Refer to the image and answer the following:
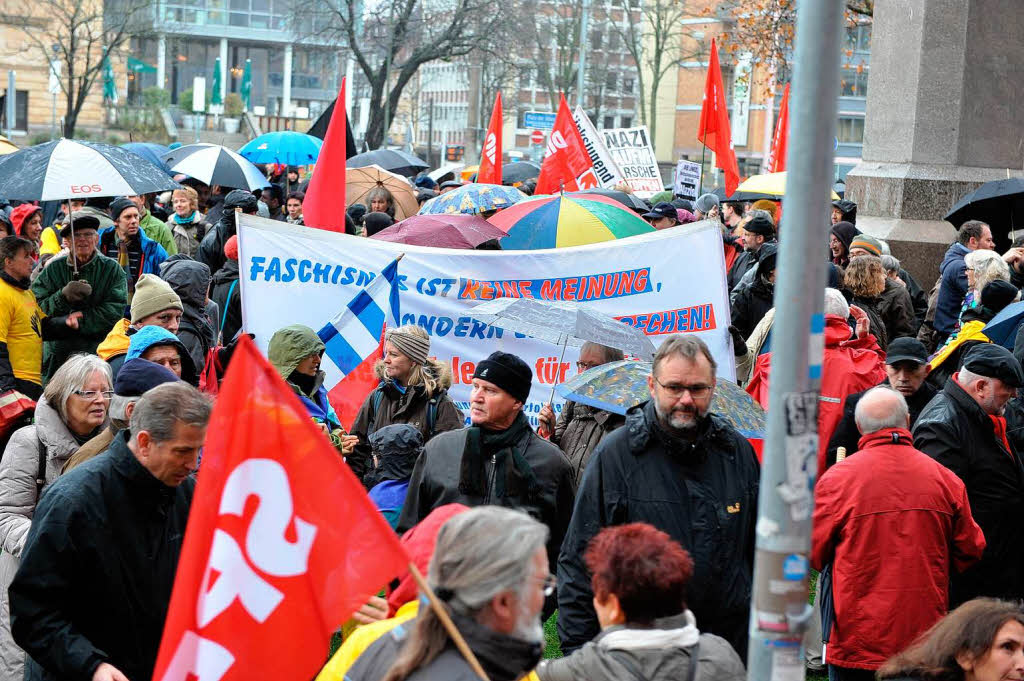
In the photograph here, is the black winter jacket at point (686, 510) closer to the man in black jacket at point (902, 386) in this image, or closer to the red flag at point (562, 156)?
the man in black jacket at point (902, 386)

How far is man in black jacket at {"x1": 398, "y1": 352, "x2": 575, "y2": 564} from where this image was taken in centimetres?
519

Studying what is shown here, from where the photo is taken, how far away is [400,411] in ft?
22.2

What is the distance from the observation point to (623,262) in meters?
8.11

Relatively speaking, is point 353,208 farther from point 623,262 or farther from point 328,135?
point 623,262

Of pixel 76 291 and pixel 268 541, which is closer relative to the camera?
pixel 268 541

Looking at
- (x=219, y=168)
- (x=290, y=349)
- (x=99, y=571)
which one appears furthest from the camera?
(x=219, y=168)

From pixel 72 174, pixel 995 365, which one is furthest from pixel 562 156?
pixel 995 365

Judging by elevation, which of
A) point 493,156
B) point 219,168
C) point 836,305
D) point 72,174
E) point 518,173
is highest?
point 493,156

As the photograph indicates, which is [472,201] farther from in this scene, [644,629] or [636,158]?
[644,629]

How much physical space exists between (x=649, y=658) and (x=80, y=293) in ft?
21.0

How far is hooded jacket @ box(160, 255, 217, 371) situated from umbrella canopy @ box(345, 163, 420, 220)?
7630 millimetres

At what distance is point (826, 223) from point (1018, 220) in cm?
905

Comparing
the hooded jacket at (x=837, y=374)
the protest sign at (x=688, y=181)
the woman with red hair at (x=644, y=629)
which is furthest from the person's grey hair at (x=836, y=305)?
the protest sign at (x=688, y=181)

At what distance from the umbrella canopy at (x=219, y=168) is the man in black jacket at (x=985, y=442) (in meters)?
11.2
